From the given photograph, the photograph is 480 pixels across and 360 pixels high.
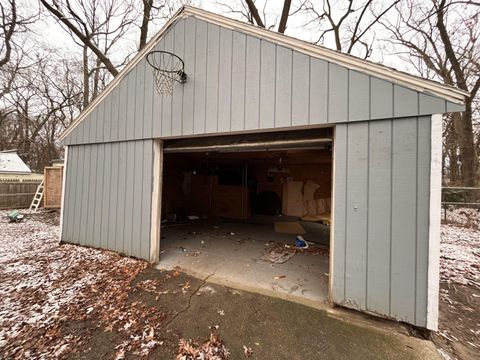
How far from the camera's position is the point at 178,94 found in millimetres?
3580

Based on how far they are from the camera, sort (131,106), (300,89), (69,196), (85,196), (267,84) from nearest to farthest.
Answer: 1. (300,89)
2. (267,84)
3. (131,106)
4. (85,196)
5. (69,196)

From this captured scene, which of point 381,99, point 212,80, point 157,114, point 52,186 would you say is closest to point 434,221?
point 381,99

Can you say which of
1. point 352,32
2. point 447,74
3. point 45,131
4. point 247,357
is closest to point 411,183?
point 247,357

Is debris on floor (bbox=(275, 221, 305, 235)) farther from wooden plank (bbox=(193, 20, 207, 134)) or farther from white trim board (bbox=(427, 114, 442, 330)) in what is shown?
wooden plank (bbox=(193, 20, 207, 134))

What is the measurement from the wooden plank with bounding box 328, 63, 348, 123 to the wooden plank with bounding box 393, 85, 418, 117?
492mm

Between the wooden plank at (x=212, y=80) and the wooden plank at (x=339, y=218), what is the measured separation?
182cm

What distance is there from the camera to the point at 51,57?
12578 mm

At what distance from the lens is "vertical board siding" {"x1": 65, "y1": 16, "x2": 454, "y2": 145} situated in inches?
94.5

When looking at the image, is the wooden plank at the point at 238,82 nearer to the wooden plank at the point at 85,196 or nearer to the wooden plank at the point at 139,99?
the wooden plank at the point at 139,99

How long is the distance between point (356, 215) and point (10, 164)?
59.3ft

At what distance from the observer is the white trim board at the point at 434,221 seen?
211 cm

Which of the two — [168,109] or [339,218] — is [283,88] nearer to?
[339,218]

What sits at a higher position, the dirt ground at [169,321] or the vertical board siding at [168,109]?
the vertical board siding at [168,109]

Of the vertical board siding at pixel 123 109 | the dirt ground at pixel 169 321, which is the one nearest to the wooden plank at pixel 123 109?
the vertical board siding at pixel 123 109
